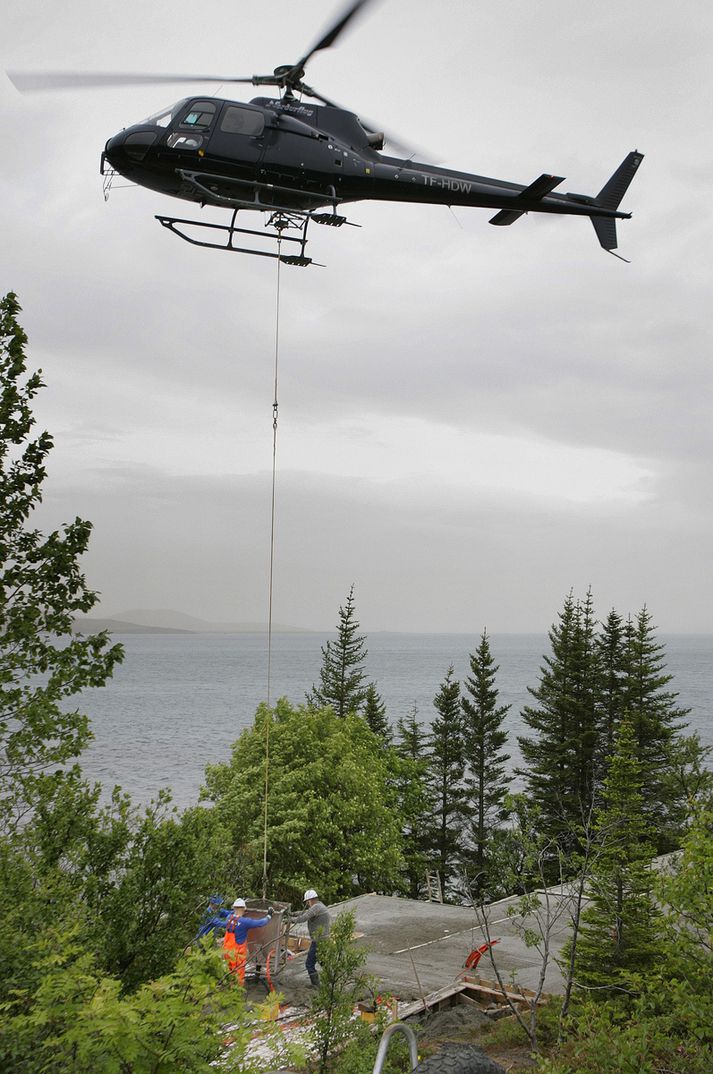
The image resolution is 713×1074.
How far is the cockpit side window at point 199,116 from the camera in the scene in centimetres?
1515

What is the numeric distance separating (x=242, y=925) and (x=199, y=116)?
1398 cm

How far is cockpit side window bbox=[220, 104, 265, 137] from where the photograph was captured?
15266mm

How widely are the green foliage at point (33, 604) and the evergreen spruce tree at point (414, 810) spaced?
3515 cm

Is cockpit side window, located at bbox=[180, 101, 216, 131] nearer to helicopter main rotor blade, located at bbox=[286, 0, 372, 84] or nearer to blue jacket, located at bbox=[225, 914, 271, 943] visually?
helicopter main rotor blade, located at bbox=[286, 0, 372, 84]

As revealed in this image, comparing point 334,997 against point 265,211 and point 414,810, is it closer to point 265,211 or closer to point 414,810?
point 265,211

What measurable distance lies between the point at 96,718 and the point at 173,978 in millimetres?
112517

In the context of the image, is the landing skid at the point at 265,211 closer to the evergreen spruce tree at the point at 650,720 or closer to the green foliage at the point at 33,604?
the green foliage at the point at 33,604

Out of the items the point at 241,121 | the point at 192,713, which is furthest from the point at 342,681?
the point at 192,713

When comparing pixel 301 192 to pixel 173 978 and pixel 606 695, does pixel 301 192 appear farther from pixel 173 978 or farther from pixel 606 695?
pixel 606 695

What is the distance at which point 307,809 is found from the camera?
3195cm

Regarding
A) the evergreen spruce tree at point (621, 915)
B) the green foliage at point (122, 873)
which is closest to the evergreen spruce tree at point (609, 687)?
the evergreen spruce tree at point (621, 915)

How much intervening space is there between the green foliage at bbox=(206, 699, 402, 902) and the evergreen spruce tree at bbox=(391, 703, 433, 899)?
7487mm

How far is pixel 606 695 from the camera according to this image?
4681 cm

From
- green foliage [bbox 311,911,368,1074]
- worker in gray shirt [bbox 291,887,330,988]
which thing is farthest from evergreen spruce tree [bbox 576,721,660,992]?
green foliage [bbox 311,911,368,1074]
